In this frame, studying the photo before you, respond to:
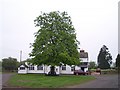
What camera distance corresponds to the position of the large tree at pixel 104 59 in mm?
122750

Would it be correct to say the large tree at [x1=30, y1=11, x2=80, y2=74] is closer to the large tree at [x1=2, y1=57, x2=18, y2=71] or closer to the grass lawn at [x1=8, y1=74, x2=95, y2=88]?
the grass lawn at [x1=8, y1=74, x2=95, y2=88]

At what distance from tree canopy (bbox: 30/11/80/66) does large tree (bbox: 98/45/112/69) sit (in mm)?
64509

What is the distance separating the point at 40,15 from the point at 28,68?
29814mm

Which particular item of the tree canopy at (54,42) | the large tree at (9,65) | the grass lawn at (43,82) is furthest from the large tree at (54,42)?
the large tree at (9,65)

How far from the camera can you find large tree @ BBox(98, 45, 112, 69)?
123m

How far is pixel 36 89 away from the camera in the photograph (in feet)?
78.1

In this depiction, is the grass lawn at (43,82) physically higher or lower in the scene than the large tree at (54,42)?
lower

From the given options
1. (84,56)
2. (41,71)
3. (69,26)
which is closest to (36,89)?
(69,26)

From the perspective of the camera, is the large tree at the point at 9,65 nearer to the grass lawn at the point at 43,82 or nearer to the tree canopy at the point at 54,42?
the tree canopy at the point at 54,42

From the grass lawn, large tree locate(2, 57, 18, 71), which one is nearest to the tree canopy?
the grass lawn

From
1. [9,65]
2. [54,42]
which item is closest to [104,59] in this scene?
[9,65]

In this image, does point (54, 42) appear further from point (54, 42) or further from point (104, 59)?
point (104, 59)

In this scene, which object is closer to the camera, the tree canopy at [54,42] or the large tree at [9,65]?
the tree canopy at [54,42]

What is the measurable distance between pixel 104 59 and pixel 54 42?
69.0 meters
